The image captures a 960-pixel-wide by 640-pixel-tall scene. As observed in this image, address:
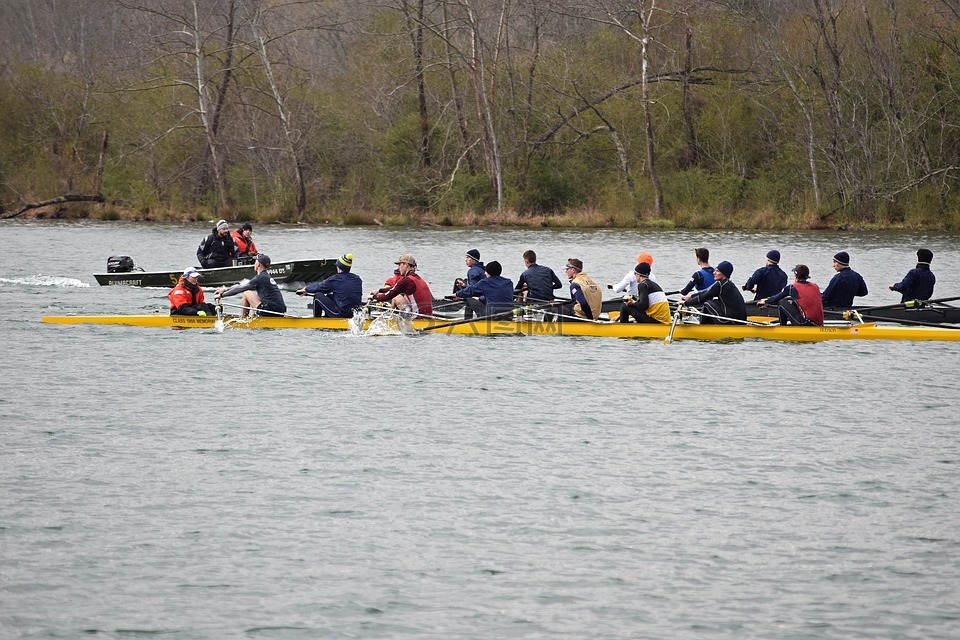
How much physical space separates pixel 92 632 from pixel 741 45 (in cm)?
5170

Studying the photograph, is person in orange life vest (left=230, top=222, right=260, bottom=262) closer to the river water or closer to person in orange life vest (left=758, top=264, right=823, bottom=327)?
the river water

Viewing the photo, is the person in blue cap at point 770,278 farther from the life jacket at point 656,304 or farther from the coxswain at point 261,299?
the coxswain at point 261,299

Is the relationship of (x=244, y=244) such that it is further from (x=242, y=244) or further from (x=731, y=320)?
(x=731, y=320)

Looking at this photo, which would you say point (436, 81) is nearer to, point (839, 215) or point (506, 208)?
point (506, 208)

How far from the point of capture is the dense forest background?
2016 inches

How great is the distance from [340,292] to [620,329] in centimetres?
490

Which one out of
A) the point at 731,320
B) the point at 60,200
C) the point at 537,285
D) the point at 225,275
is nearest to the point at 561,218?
the point at 60,200

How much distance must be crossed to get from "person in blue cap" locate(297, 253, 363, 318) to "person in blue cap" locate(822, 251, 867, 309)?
820cm

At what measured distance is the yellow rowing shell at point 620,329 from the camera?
68.7 ft

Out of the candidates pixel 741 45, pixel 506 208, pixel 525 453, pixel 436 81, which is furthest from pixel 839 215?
pixel 525 453

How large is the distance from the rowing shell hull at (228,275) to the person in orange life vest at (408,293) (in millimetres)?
7300

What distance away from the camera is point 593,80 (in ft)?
190

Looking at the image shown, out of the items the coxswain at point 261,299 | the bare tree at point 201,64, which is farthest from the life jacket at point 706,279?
the bare tree at point 201,64

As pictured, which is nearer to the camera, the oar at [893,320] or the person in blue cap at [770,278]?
the oar at [893,320]
